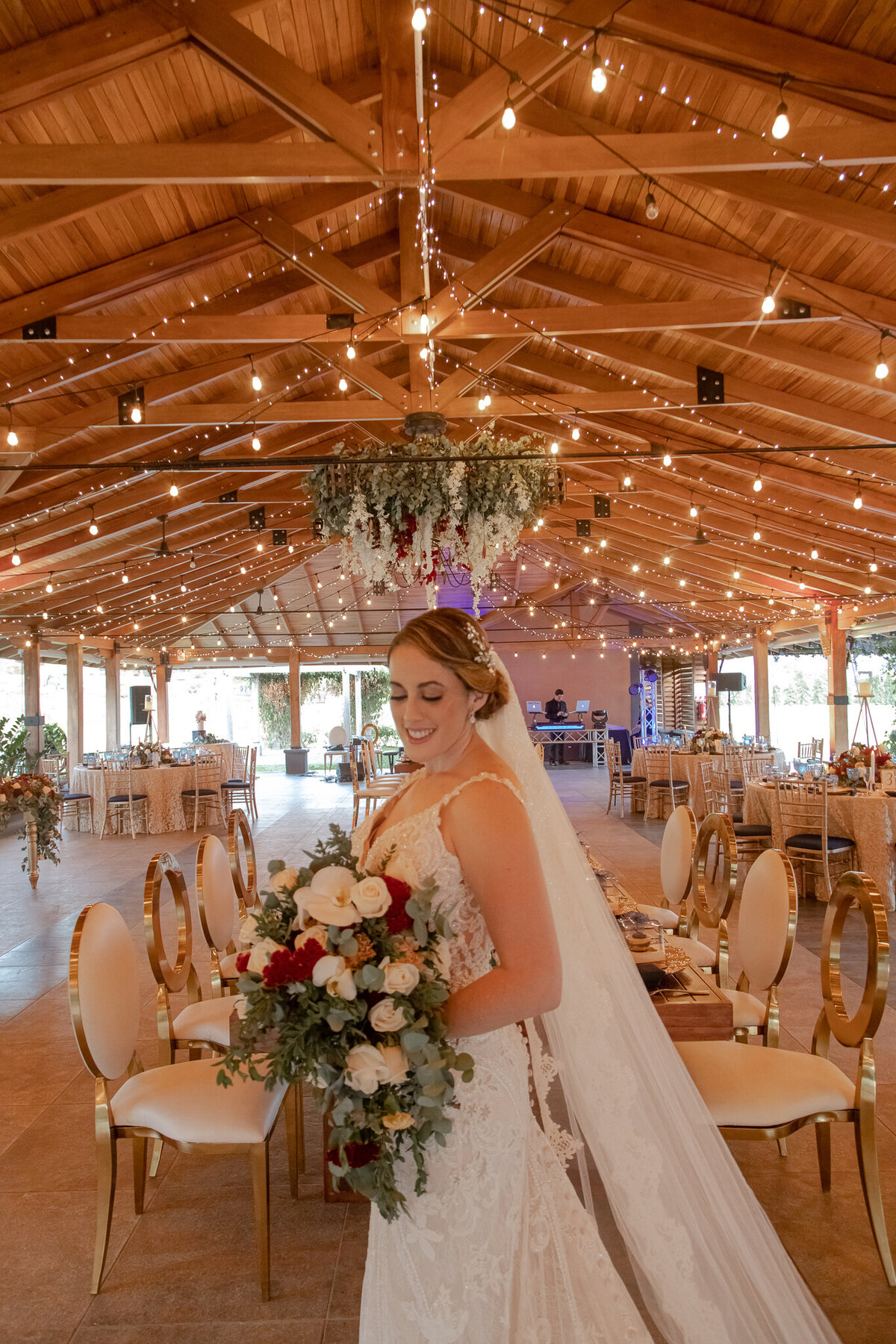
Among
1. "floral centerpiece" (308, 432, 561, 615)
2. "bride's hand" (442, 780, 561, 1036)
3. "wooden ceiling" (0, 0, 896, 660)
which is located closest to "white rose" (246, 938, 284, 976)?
"bride's hand" (442, 780, 561, 1036)

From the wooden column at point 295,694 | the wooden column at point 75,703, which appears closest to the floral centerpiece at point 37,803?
the wooden column at point 75,703

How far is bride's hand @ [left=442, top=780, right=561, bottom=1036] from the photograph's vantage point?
147cm

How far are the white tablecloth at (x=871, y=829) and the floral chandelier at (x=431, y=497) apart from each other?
3643mm

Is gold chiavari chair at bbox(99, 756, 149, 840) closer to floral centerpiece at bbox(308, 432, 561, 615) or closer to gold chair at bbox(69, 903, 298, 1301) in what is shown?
floral centerpiece at bbox(308, 432, 561, 615)

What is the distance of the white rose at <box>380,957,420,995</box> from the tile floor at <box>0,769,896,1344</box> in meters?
1.49

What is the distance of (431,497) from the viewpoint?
14.9 feet

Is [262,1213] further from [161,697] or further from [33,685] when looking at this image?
[161,697]

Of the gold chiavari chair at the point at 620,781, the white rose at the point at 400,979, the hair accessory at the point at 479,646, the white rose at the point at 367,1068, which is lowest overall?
the gold chiavari chair at the point at 620,781

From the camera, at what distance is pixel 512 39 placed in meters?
4.96

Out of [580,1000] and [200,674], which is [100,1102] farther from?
[200,674]

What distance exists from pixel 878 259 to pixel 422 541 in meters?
3.55

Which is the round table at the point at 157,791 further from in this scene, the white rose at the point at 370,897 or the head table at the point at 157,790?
the white rose at the point at 370,897

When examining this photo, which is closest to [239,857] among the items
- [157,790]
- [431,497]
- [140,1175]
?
[140,1175]

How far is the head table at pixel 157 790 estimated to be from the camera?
11.9m
